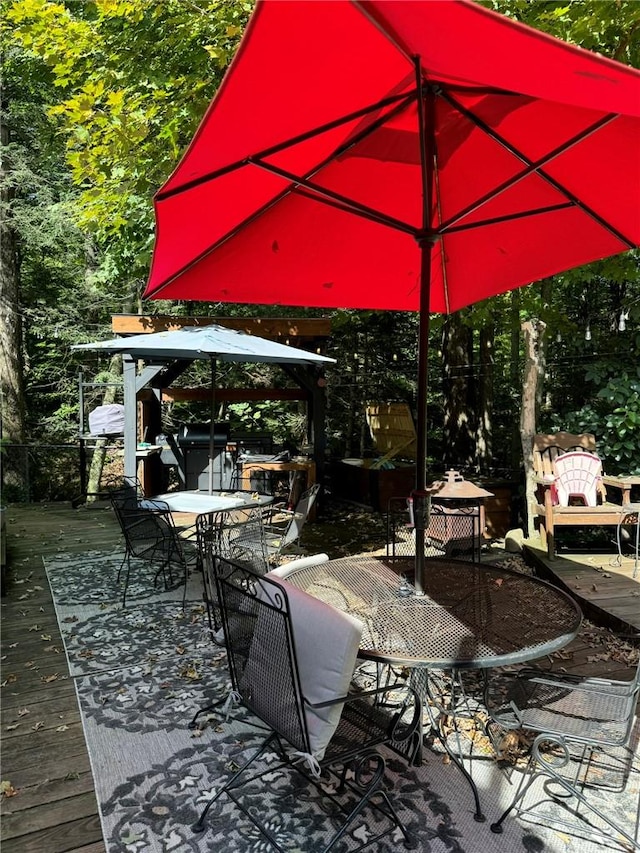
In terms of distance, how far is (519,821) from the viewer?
2.14 meters

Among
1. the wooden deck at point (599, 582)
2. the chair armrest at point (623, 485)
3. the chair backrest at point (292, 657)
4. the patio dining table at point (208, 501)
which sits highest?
the chair armrest at point (623, 485)

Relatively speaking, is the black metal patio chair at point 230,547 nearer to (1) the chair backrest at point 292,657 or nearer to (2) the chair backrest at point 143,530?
(2) the chair backrest at point 143,530

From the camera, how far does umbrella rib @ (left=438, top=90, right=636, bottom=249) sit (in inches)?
81.8

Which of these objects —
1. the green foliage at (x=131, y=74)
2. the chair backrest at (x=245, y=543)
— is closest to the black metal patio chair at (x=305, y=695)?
the chair backrest at (x=245, y=543)

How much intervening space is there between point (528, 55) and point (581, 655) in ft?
10.9

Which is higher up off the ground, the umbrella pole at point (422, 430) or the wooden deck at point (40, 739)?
the umbrella pole at point (422, 430)

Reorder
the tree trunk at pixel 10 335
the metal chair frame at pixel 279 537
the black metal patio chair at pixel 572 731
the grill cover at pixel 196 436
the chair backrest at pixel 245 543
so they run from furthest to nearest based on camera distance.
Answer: the tree trunk at pixel 10 335
the grill cover at pixel 196 436
the metal chair frame at pixel 279 537
the chair backrest at pixel 245 543
the black metal patio chair at pixel 572 731

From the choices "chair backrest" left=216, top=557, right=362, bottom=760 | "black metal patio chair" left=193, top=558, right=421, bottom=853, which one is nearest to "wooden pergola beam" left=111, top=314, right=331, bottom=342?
"black metal patio chair" left=193, top=558, right=421, bottom=853

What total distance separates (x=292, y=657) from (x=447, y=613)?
2.47 feet

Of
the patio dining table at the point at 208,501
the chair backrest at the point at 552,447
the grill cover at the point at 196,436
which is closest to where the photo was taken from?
the patio dining table at the point at 208,501

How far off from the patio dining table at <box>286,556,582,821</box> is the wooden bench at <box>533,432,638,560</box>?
7.42 ft

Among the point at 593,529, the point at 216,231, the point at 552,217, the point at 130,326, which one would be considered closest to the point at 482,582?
the point at 552,217

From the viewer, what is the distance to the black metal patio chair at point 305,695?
183 cm

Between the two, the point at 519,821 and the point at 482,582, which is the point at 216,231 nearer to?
the point at 482,582
